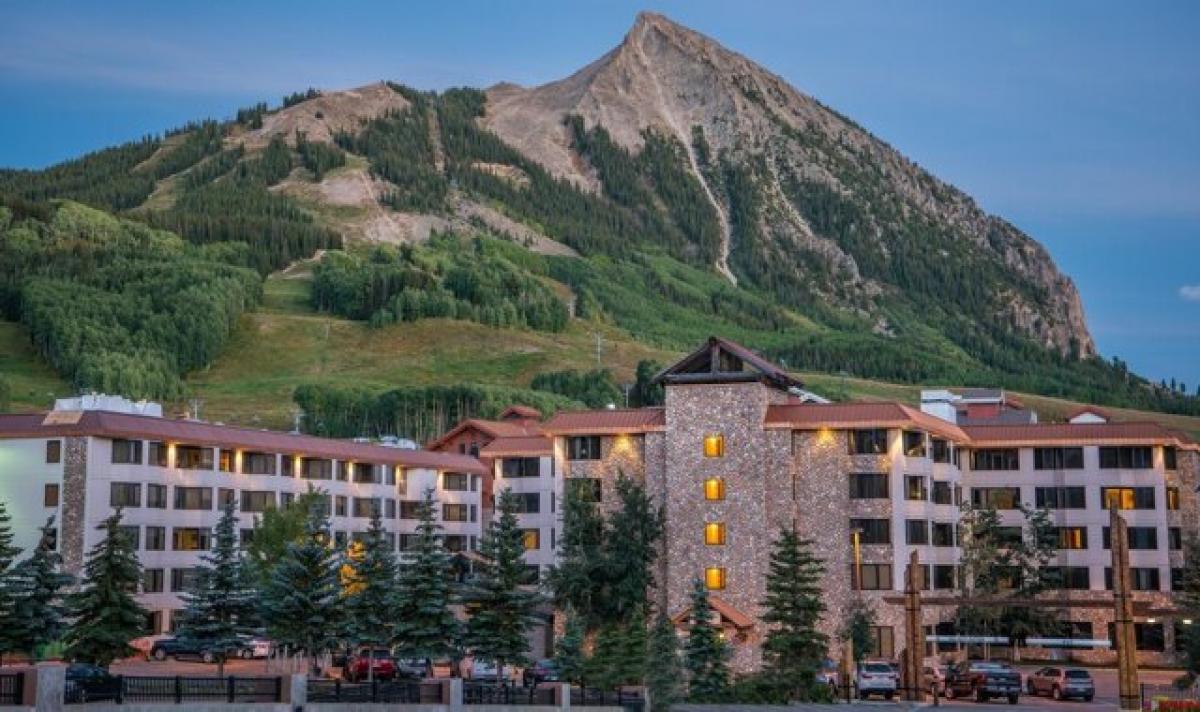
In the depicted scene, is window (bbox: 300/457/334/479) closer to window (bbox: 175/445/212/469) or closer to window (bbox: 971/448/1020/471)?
→ window (bbox: 175/445/212/469)

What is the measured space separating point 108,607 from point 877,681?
3444 centimetres

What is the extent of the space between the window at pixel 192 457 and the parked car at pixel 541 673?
32920 mm

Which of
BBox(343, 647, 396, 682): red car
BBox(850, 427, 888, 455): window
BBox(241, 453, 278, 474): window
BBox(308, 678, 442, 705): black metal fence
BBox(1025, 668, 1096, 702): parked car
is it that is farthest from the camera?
BBox(241, 453, 278, 474): window

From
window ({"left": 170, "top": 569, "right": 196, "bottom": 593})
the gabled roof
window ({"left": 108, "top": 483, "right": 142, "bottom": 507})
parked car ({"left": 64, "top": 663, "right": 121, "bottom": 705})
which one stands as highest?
the gabled roof

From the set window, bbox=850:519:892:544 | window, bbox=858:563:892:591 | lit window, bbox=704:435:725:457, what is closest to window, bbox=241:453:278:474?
lit window, bbox=704:435:725:457

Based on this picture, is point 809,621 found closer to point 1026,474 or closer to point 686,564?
point 686,564

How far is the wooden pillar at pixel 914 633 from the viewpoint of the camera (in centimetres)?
6350

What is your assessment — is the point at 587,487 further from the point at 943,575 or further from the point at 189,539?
the point at 189,539

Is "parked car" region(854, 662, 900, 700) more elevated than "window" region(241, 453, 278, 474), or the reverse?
"window" region(241, 453, 278, 474)

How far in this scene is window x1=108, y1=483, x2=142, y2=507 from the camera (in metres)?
98.0

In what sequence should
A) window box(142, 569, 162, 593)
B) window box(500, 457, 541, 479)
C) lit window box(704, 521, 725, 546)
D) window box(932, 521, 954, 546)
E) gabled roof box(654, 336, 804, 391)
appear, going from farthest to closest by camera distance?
window box(500, 457, 541, 479) < window box(932, 521, 954, 546) < window box(142, 569, 162, 593) < gabled roof box(654, 336, 804, 391) < lit window box(704, 521, 725, 546)

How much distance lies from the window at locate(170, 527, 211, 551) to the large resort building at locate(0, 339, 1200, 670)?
0.13m

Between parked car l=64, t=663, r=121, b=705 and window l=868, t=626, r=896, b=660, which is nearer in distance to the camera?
parked car l=64, t=663, r=121, b=705

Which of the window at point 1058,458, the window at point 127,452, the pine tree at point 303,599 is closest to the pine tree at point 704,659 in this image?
the pine tree at point 303,599
